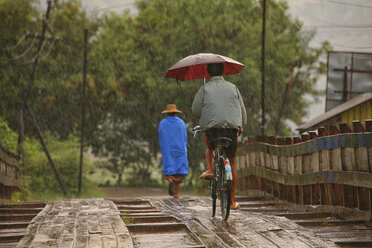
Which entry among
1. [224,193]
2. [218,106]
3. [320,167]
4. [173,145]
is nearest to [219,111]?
[218,106]

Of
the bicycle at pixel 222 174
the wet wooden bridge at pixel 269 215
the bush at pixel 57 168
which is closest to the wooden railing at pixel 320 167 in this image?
the wet wooden bridge at pixel 269 215

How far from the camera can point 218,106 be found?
22.1ft

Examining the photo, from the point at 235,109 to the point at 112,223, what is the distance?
2.07 m

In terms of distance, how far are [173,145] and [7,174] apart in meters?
3.40

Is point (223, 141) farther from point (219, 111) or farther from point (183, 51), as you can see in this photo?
point (183, 51)

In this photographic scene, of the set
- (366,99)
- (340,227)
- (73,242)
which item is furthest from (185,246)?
(366,99)

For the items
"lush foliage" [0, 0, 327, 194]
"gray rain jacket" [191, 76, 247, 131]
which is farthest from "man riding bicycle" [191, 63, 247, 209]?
"lush foliage" [0, 0, 327, 194]

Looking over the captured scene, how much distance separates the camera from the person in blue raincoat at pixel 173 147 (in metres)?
11.5

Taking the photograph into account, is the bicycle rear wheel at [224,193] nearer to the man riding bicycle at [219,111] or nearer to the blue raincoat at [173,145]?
the man riding bicycle at [219,111]

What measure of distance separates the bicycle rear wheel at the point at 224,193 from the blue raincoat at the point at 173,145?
15.7 ft

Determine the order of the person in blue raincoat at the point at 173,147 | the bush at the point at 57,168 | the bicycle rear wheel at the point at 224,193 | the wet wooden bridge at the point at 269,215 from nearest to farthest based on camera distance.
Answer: the wet wooden bridge at the point at 269,215, the bicycle rear wheel at the point at 224,193, the person in blue raincoat at the point at 173,147, the bush at the point at 57,168

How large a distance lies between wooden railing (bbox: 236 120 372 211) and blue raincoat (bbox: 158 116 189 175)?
1526 mm

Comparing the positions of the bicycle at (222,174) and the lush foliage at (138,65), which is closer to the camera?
the bicycle at (222,174)

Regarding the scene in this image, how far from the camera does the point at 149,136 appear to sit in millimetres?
31500
